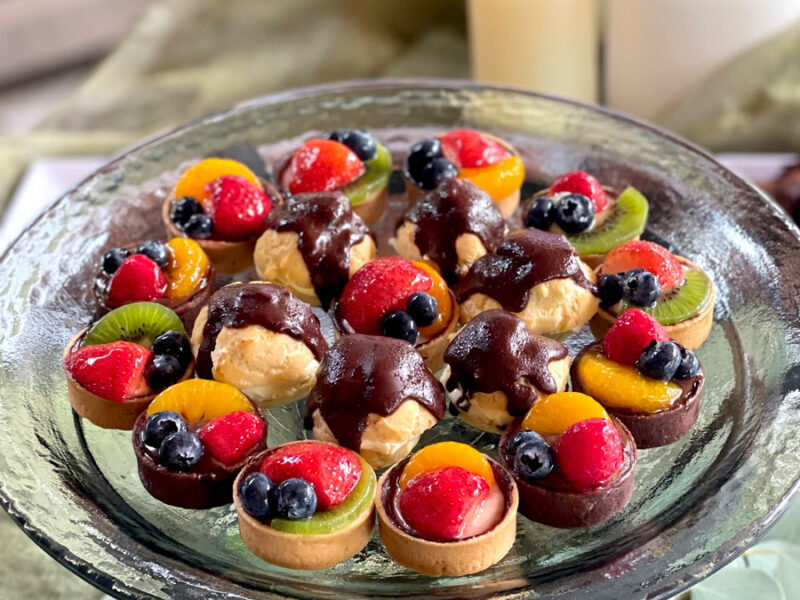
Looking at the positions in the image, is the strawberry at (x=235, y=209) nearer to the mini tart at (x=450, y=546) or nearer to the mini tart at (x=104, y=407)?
the mini tart at (x=104, y=407)

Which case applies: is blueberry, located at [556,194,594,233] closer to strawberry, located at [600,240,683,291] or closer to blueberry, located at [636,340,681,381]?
strawberry, located at [600,240,683,291]

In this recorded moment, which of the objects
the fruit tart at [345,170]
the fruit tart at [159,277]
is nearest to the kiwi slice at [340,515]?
the fruit tart at [159,277]

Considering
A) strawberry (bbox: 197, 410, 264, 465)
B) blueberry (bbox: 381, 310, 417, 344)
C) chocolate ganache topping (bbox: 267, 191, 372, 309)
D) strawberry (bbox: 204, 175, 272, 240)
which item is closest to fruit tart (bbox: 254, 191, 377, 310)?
chocolate ganache topping (bbox: 267, 191, 372, 309)

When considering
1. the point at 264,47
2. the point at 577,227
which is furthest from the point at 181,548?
the point at 264,47

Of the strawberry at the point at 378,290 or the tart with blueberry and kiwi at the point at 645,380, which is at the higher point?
the strawberry at the point at 378,290

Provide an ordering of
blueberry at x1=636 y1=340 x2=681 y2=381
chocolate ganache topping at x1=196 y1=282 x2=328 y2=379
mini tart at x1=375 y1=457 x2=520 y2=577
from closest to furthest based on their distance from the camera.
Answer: mini tart at x1=375 y1=457 x2=520 y2=577 < blueberry at x1=636 y1=340 x2=681 y2=381 < chocolate ganache topping at x1=196 y1=282 x2=328 y2=379

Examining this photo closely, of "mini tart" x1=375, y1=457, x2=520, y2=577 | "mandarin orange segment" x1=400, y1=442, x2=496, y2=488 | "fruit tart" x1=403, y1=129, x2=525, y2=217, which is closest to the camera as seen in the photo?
"mini tart" x1=375, y1=457, x2=520, y2=577

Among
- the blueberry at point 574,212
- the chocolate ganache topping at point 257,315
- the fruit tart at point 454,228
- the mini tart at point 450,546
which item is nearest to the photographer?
the mini tart at point 450,546
